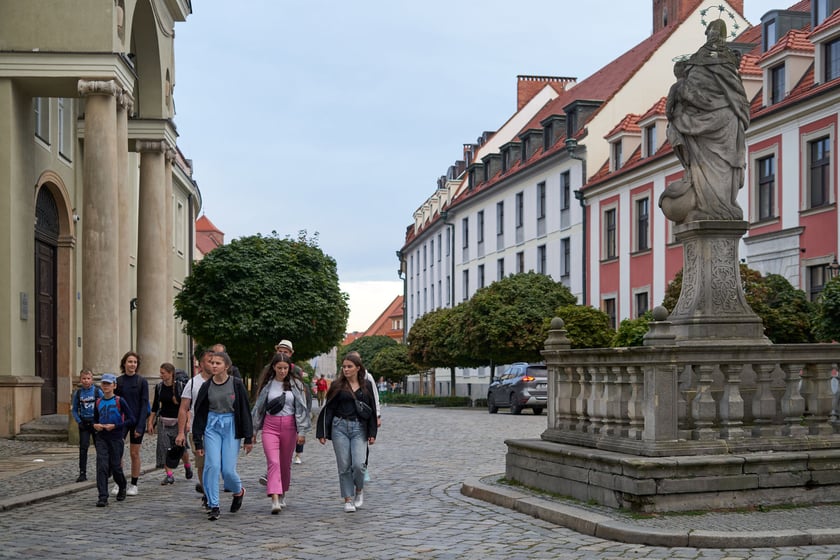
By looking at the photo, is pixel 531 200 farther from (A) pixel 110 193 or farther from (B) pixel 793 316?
(A) pixel 110 193

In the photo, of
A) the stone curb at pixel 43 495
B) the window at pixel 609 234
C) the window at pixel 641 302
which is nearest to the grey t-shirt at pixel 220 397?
the stone curb at pixel 43 495

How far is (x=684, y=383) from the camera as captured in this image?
9812mm

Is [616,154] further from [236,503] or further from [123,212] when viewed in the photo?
[236,503]

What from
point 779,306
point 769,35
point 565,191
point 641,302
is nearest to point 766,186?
point 779,306

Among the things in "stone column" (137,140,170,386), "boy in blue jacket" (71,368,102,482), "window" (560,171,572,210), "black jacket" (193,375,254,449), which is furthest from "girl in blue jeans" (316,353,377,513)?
"window" (560,171,572,210)

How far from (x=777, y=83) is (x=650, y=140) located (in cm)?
867

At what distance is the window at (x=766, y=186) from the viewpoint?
32.8 m

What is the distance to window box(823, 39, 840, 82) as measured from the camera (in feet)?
98.9

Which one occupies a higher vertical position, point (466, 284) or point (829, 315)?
point (466, 284)

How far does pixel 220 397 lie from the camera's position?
11.1 meters

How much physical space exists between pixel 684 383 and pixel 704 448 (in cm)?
62

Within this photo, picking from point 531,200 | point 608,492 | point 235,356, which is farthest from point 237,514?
point 531,200

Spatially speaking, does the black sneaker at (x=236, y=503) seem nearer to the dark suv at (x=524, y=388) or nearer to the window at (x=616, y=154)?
the dark suv at (x=524, y=388)

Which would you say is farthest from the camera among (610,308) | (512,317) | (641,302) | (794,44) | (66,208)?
(610,308)
